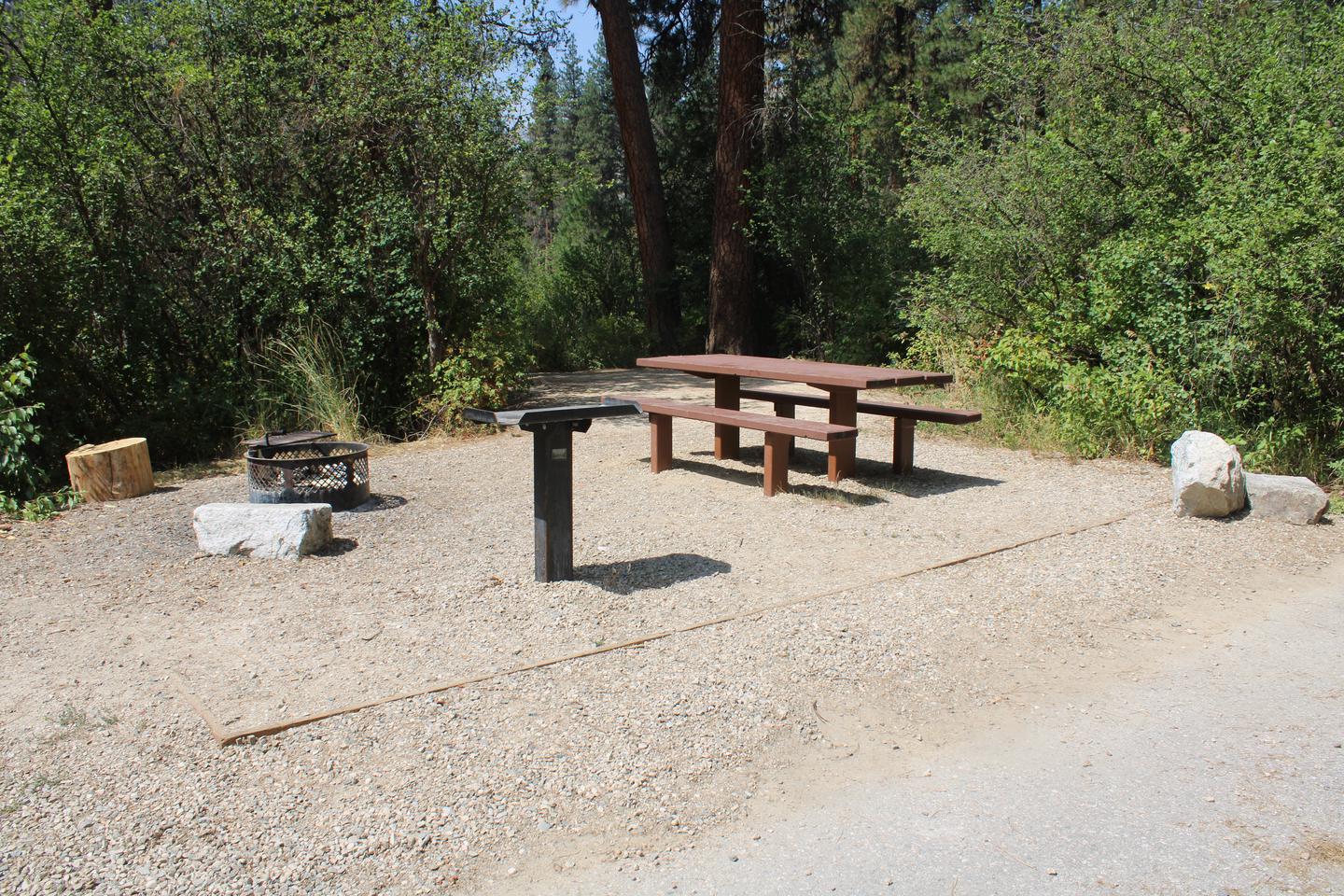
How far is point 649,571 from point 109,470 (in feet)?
14.0

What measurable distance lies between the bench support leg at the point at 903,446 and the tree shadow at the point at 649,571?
2551 mm

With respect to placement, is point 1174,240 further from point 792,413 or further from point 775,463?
point 775,463

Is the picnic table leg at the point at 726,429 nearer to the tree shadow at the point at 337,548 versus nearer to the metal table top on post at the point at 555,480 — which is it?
the metal table top on post at the point at 555,480

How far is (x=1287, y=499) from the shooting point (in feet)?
20.4

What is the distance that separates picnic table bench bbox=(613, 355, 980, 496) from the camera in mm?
6723

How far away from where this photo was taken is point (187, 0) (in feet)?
32.6

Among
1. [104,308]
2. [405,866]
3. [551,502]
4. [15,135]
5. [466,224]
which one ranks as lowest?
[405,866]

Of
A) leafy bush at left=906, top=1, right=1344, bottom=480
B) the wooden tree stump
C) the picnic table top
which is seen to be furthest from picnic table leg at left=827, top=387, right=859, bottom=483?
the wooden tree stump

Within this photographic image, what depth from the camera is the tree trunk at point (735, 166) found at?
47.7ft

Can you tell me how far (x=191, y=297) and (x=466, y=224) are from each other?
9.04 feet

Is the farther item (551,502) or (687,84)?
(687,84)

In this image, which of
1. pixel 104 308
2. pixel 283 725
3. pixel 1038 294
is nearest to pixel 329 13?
pixel 104 308

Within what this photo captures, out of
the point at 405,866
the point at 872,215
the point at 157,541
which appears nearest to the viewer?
the point at 405,866

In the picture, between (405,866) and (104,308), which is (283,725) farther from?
(104,308)
